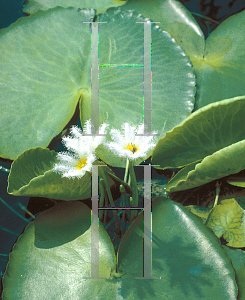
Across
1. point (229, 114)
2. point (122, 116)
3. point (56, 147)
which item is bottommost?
point (56, 147)

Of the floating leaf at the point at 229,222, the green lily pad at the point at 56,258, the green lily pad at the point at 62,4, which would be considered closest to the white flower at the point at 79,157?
the green lily pad at the point at 56,258

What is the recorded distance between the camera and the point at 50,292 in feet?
2.73

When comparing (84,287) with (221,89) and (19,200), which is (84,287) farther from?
(221,89)

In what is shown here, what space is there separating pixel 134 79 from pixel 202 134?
0.39 metres

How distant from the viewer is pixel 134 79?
1.19 meters

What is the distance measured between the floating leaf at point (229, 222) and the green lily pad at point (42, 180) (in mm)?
393

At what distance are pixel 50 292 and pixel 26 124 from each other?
0.62m

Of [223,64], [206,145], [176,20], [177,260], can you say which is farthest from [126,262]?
[176,20]

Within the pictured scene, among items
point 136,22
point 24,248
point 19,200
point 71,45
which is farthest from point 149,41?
point 24,248

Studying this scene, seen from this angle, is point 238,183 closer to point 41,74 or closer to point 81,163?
point 81,163

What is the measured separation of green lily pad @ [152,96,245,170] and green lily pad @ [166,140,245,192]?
4 centimetres

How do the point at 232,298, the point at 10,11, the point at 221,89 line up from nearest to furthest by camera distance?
the point at 232,298, the point at 221,89, the point at 10,11

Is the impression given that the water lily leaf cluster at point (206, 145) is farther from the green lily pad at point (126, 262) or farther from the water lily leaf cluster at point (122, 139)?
the green lily pad at point (126, 262)

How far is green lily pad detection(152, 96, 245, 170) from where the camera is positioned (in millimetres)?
934
